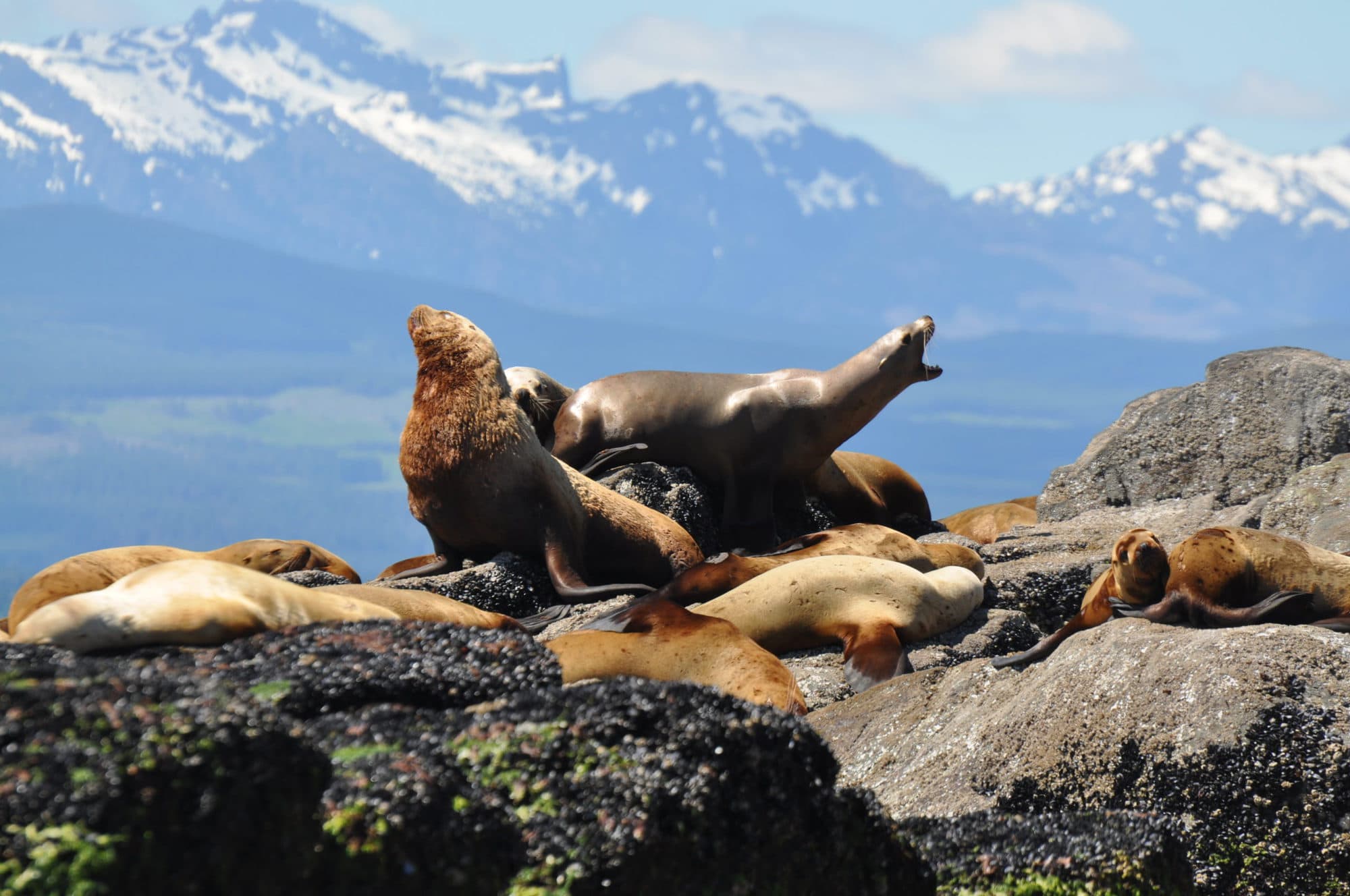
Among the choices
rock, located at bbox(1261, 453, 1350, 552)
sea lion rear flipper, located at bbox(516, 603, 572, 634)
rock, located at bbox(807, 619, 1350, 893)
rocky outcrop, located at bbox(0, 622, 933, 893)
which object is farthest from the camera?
rock, located at bbox(1261, 453, 1350, 552)

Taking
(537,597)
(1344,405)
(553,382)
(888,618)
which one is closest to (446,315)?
(537,597)

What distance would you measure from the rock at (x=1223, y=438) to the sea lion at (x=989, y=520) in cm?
45

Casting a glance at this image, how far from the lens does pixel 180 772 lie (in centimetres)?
193

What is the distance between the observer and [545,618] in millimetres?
6402

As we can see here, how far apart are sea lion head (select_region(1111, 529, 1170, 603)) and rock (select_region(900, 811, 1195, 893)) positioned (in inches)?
92.1

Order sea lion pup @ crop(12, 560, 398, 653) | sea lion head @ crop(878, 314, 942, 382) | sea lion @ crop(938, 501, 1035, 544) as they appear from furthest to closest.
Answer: sea lion @ crop(938, 501, 1035, 544) → sea lion head @ crop(878, 314, 942, 382) → sea lion pup @ crop(12, 560, 398, 653)

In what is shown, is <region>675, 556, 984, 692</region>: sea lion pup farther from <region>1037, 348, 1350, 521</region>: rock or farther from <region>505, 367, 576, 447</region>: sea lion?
<region>1037, 348, 1350, 521</region>: rock

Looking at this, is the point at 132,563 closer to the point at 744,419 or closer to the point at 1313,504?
the point at 744,419

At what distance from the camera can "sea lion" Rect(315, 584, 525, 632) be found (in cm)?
482

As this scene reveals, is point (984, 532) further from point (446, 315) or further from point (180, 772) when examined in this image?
point (180, 772)

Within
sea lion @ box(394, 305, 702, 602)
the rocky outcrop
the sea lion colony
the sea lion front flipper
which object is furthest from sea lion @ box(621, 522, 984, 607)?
the rocky outcrop

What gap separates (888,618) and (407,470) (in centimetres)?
286

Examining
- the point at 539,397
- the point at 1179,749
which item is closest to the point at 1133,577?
the point at 1179,749

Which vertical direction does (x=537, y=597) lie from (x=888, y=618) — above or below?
above
